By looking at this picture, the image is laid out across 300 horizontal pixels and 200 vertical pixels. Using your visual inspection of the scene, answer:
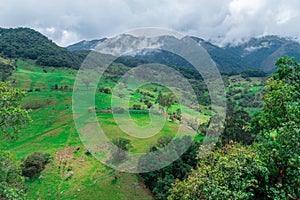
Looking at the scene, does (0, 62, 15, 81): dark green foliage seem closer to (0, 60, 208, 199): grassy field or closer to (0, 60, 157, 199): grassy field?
(0, 60, 208, 199): grassy field

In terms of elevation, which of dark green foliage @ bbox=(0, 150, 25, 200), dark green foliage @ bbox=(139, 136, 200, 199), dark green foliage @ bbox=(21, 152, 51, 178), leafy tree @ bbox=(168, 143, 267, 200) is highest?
leafy tree @ bbox=(168, 143, 267, 200)

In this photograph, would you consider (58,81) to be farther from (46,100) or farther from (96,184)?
(96,184)

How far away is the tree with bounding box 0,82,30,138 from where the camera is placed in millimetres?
14688

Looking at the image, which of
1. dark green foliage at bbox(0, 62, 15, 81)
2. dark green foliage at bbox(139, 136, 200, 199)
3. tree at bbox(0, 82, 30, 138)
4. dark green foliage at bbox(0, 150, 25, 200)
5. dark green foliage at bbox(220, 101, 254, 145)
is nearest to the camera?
dark green foliage at bbox(0, 150, 25, 200)

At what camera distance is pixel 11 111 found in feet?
47.8

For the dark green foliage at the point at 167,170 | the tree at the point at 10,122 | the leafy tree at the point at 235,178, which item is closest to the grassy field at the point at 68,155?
the tree at the point at 10,122

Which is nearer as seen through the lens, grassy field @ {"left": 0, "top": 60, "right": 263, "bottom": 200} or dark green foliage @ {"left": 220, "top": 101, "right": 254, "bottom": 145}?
grassy field @ {"left": 0, "top": 60, "right": 263, "bottom": 200}

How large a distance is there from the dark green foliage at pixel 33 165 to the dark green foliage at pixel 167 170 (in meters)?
15.4

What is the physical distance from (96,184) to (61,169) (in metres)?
6.89

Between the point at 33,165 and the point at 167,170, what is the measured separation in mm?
20286

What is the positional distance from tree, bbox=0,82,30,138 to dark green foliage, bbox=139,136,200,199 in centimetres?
2190

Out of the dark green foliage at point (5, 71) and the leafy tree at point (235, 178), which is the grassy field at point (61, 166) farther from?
the dark green foliage at point (5, 71)

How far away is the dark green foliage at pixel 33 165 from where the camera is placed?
117ft

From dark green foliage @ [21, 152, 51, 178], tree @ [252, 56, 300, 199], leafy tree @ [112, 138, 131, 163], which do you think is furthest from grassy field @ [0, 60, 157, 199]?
tree @ [252, 56, 300, 199]
